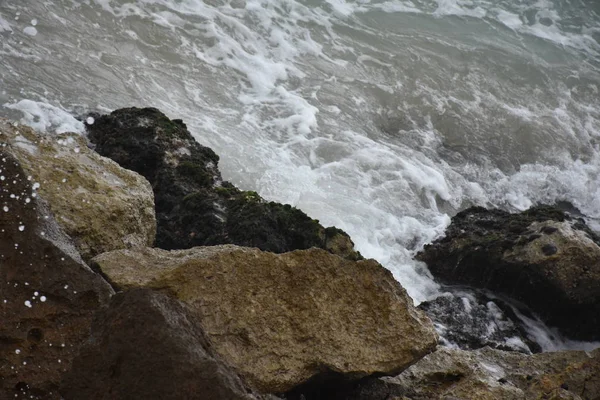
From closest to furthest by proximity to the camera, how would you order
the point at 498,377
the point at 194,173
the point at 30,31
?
the point at 498,377 < the point at 194,173 < the point at 30,31

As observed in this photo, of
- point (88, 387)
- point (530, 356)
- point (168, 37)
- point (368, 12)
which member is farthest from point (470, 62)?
point (88, 387)

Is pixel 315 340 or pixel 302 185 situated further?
pixel 302 185

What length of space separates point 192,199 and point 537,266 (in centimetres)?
389

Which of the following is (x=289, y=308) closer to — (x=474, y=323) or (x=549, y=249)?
(x=474, y=323)

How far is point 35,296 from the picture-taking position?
3211mm

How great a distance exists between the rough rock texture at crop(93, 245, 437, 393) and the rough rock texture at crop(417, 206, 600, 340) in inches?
139

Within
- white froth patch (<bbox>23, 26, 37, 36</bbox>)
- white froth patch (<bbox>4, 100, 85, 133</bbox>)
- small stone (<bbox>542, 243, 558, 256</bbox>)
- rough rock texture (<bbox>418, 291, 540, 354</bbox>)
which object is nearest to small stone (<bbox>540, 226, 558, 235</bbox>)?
small stone (<bbox>542, 243, 558, 256</bbox>)

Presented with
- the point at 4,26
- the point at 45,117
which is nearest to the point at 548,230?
the point at 45,117

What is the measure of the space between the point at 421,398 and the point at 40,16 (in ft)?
30.7

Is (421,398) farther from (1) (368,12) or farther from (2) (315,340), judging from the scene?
(1) (368,12)

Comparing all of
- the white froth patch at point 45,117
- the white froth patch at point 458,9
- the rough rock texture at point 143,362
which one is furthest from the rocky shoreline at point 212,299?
the white froth patch at point 458,9

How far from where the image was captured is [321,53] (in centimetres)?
1446

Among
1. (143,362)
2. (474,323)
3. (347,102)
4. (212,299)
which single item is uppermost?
(143,362)

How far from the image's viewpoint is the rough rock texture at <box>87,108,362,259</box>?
6.16 meters
